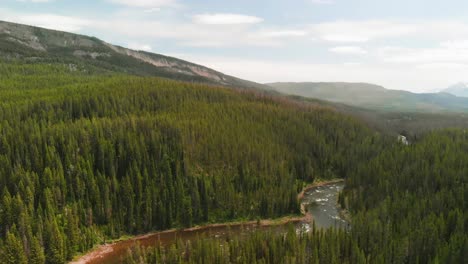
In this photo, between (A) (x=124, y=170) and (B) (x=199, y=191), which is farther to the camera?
(A) (x=124, y=170)

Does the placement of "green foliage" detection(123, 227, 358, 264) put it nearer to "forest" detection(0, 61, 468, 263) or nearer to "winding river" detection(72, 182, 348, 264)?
"forest" detection(0, 61, 468, 263)

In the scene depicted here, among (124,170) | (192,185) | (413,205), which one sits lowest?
(192,185)

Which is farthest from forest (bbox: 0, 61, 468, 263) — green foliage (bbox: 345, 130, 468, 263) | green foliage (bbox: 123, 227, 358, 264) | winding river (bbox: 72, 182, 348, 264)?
A: winding river (bbox: 72, 182, 348, 264)

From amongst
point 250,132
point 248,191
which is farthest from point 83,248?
point 250,132

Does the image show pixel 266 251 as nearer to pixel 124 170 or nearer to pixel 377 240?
pixel 377 240

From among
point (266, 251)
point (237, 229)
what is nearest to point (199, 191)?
point (237, 229)

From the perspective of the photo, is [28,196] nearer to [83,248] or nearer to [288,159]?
[83,248]
